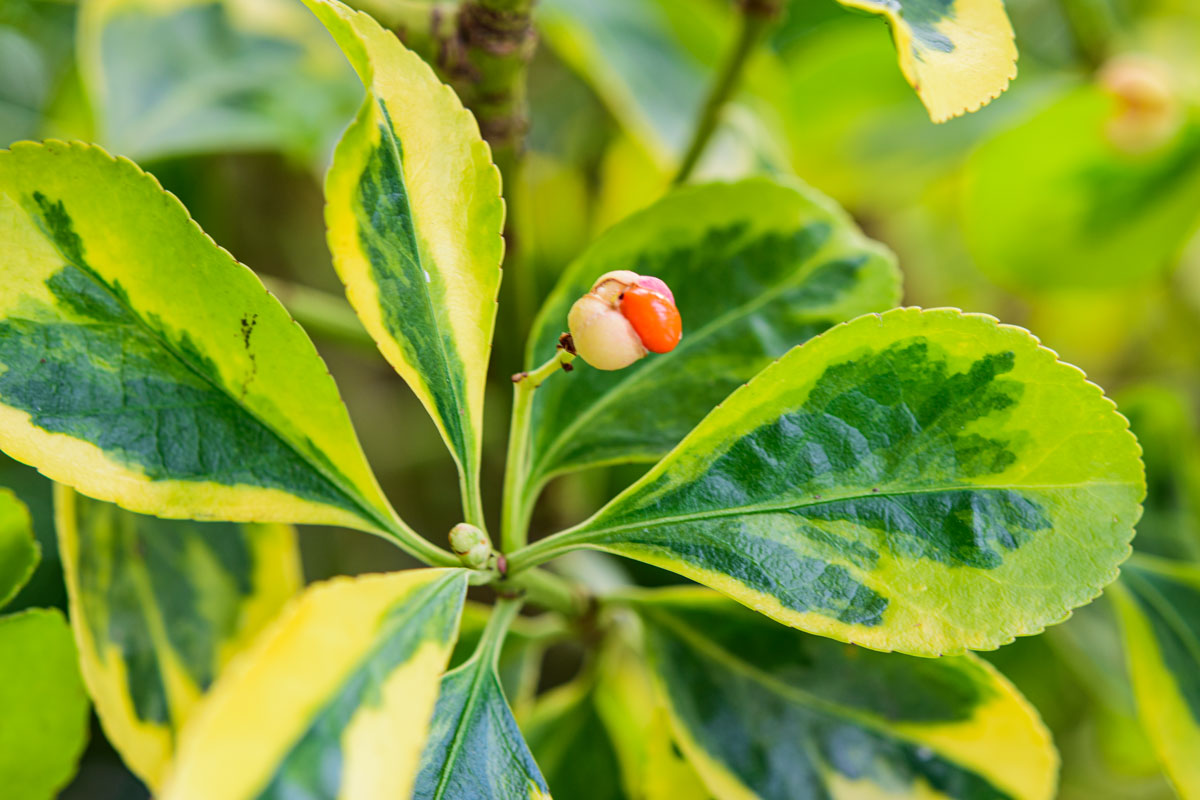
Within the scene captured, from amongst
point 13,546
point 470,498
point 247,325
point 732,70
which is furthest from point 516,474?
point 732,70

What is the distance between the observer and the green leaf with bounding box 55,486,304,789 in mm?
475

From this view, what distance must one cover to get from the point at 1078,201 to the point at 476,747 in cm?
78

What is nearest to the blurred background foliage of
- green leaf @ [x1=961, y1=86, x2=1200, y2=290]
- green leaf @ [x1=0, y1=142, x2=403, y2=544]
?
green leaf @ [x1=961, y1=86, x2=1200, y2=290]

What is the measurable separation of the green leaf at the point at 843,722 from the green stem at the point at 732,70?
312 mm

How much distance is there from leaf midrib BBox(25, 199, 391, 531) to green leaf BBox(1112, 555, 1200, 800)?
45 centimetres

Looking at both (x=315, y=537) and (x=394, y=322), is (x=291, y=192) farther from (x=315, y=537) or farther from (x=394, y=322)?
(x=394, y=322)

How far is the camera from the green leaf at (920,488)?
0.37 metres

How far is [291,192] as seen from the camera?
1.23 m

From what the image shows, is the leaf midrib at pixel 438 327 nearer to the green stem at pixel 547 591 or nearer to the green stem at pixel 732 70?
the green stem at pixel 547 591

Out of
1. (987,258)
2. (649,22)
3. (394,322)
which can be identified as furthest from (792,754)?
(649,22)

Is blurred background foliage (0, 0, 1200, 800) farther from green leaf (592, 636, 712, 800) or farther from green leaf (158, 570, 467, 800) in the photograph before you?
green leaf (158, 570, 467, 800)

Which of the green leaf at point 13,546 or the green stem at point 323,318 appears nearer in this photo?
the green leaf at point 13,546

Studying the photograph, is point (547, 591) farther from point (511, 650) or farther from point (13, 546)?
point (13, 546)

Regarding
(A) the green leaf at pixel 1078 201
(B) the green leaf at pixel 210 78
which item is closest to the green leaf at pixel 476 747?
(B) the green leaf at pixel 210 78
